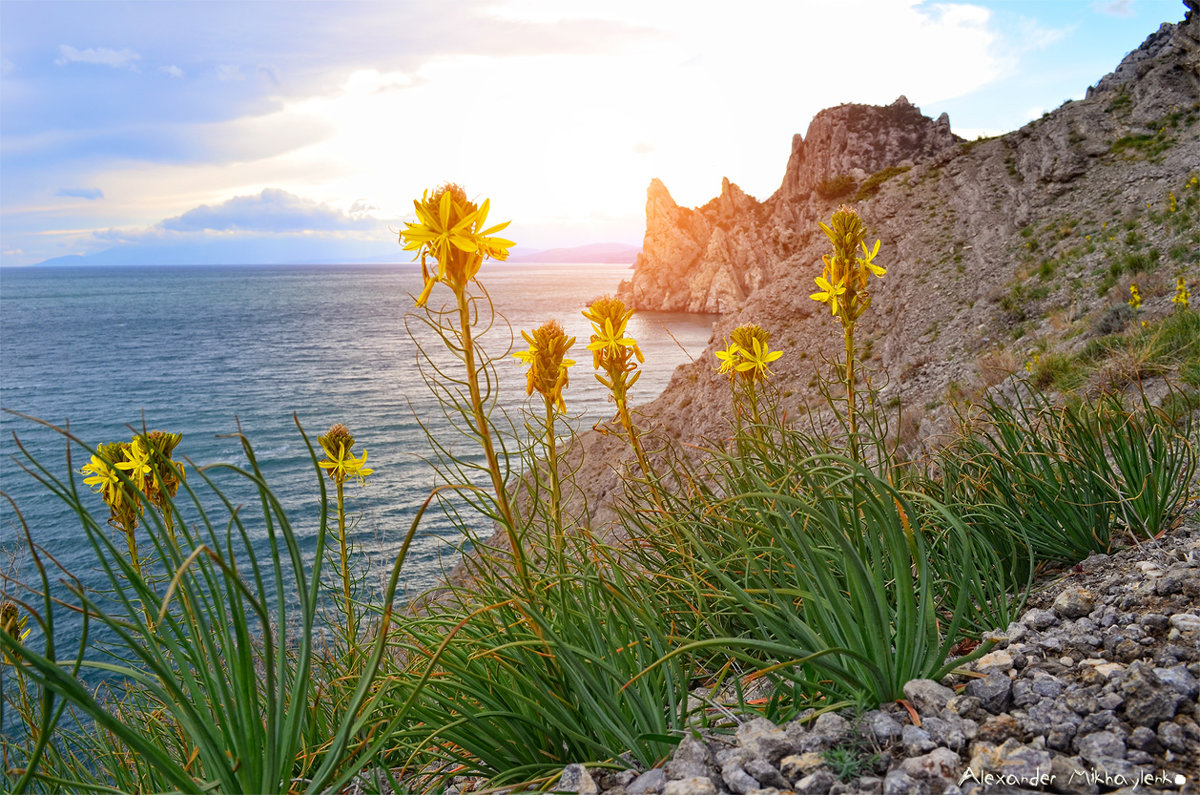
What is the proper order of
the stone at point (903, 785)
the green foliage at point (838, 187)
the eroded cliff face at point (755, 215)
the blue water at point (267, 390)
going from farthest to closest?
1. the eroded cliff face at point (755, 215)
2. the green foliage at point (838, 187)
3. the blue water at point (267, 390)
4. the stone at point (903, 785)

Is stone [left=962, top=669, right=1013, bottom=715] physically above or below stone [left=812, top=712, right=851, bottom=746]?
above

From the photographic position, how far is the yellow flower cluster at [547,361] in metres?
2.53

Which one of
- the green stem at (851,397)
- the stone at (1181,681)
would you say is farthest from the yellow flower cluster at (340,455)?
the stone at (1181,681)

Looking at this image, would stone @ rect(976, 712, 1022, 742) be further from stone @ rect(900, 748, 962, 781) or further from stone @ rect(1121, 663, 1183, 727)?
stone @ rect(1121, 663, 1183, 727)

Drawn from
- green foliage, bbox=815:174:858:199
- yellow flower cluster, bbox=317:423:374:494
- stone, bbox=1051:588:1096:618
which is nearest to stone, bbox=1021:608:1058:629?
stone, bbox=1051:588:1096:618

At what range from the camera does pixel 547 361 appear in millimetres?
2559

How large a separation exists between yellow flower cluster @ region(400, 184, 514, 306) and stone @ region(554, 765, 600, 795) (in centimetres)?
134

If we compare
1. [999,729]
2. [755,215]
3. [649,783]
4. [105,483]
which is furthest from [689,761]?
[755,215]

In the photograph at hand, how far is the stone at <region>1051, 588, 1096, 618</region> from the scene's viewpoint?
228cm

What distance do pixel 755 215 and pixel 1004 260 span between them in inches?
2538

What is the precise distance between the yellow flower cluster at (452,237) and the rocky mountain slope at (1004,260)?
23.9 ft

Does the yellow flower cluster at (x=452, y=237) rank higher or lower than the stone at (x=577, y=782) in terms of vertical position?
higher

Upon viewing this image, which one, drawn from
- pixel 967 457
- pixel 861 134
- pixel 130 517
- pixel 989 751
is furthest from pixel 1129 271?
pixel 861 134

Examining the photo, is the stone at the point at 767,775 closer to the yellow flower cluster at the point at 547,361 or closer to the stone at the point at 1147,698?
the stone at the point at 1147,698
